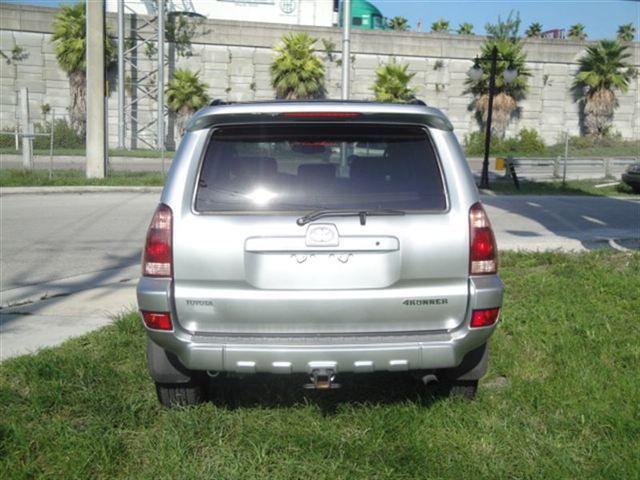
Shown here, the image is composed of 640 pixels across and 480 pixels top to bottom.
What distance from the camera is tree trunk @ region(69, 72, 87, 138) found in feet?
109

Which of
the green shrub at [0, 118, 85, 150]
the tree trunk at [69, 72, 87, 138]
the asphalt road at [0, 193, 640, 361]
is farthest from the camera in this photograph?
the tree trunk at [69, 72, 87, 138]

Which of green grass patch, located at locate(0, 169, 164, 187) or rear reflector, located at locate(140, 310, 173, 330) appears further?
green grass patch, located at locate(0, 169, 164, 187)

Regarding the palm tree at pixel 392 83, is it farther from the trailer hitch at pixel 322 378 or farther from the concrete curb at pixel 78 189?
the trailer hitch at pixel 322 378

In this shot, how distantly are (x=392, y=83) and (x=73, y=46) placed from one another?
15391 millimetres

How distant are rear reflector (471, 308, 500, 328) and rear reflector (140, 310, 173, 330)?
152 cm

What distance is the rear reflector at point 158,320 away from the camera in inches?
136

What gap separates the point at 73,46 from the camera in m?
32.3

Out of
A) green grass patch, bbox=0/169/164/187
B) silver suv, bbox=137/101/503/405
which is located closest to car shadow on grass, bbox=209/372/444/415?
silver suv, bbox=137/101/503/405

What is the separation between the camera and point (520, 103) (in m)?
38.3

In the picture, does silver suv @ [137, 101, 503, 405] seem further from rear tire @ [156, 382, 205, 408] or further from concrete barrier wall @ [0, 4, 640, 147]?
concrete barrier wall @ [0, 4, 640, 147]

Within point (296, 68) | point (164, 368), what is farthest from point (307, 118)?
point (296, 68)

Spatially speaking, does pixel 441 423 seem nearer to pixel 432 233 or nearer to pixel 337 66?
pixel 432 233

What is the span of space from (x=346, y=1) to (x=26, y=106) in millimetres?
8416

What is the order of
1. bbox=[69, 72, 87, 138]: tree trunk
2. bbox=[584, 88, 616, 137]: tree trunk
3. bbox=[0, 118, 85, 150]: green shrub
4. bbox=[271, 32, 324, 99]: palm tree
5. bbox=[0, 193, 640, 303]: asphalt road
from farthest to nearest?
bbox=[584, 88, 616, 137]: tree trunk → bbox=[271, 32, 324, 99]: palm tree → bbox=[69, 72, 87, 138]: tree trunk → bbox=[0, 118, 85, 150]: green shrub → bbox=[0, 193, 640, 303]: asphalt road
